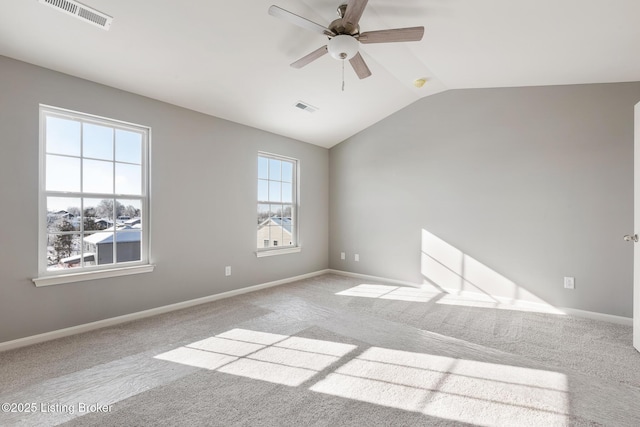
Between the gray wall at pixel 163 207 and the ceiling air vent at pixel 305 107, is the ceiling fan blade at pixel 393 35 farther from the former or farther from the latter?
the gray wall at pixel 163 207

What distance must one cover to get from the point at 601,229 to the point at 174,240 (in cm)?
494

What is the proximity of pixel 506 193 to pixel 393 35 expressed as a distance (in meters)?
2.80

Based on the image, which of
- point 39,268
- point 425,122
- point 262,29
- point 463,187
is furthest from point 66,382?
point 425,122

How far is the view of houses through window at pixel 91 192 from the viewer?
9.44ft

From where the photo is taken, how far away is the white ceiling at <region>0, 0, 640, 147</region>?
236cm

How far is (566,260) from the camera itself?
365 centimetres

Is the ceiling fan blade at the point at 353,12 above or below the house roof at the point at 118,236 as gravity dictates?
above

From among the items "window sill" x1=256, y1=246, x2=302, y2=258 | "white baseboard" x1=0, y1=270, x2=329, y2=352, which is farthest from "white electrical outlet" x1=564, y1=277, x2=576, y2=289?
"white baseboard" x1=0, y1=270, x2=329, y2=352

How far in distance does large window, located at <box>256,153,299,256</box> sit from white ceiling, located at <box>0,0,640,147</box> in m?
1.10

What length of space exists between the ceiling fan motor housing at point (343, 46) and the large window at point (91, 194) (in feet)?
7.83

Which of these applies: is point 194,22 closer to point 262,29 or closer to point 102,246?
point 262,29

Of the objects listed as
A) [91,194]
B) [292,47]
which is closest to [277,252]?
[91,194]

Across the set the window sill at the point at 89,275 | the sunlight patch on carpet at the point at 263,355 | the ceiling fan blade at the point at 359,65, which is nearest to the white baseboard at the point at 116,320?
the window sill at the point at 89,275

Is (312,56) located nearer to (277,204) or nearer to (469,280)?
(277,204)
